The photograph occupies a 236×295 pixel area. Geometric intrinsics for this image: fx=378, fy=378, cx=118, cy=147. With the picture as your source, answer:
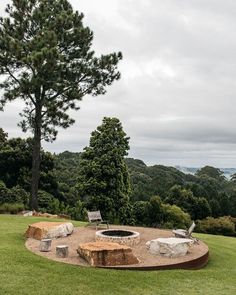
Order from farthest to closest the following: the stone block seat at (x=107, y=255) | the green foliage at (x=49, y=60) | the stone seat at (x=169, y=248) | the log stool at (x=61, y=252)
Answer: the green foliage at (x=49, y=60) → the stone seat at (x=169, y=248) → the log stool at (x=61, y=252) → the stone block seat at (x=107, y=255)

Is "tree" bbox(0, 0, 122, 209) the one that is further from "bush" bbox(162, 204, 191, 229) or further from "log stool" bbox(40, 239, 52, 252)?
"bush" bbox(162, 204, 191, 229)

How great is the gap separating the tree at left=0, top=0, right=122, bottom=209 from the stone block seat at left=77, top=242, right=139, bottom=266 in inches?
401

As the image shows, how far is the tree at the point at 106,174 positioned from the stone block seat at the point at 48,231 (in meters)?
10.1

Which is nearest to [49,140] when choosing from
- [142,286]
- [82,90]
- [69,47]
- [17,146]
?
[82,90]

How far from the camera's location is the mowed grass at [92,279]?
7.11 m

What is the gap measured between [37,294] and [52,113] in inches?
559

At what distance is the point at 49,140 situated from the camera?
67.3 feet

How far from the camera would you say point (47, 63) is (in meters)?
17.1

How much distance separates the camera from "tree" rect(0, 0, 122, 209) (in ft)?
57.7

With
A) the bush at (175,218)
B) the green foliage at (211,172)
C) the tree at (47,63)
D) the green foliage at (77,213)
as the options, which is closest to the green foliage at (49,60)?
the tree at (47,63)

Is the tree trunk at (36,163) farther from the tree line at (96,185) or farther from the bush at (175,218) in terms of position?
the bush at (175,218)

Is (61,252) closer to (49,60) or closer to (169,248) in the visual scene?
(169,248)

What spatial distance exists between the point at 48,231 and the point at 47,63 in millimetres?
8691

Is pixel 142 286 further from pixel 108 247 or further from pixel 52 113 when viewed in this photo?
pixel 52 113
